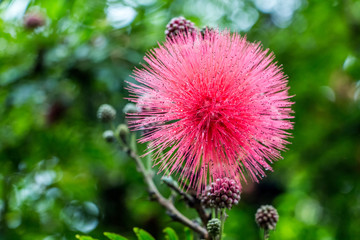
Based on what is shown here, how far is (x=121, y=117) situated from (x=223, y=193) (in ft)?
6.11

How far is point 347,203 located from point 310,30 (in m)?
2.67

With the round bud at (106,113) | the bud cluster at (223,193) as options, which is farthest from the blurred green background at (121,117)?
the bud cluster at (223,193)

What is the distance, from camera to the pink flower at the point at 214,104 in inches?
88.0

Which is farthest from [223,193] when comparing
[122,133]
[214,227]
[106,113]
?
[106,113]

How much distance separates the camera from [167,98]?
7.65 feet

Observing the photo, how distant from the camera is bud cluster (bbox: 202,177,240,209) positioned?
1985 millimetres

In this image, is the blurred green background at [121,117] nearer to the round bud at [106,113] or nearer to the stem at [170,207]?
the round bud at [106,113]

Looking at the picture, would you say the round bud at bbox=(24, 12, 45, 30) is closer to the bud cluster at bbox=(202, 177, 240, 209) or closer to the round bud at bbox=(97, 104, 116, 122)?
the round bud at bbox=(97, 104, 116, 122)

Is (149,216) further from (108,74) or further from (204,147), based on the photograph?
(204,147)

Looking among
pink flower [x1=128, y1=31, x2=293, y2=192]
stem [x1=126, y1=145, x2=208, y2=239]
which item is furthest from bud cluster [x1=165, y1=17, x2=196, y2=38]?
stem [x1=126, y1=145, x2=208, y2=239]

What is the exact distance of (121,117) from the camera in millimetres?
3635

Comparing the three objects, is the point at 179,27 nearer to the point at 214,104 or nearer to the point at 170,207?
the point at 214,104

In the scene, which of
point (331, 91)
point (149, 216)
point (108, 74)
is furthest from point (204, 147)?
point (331, 91)

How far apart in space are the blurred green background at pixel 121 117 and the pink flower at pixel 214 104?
1.39 metres
